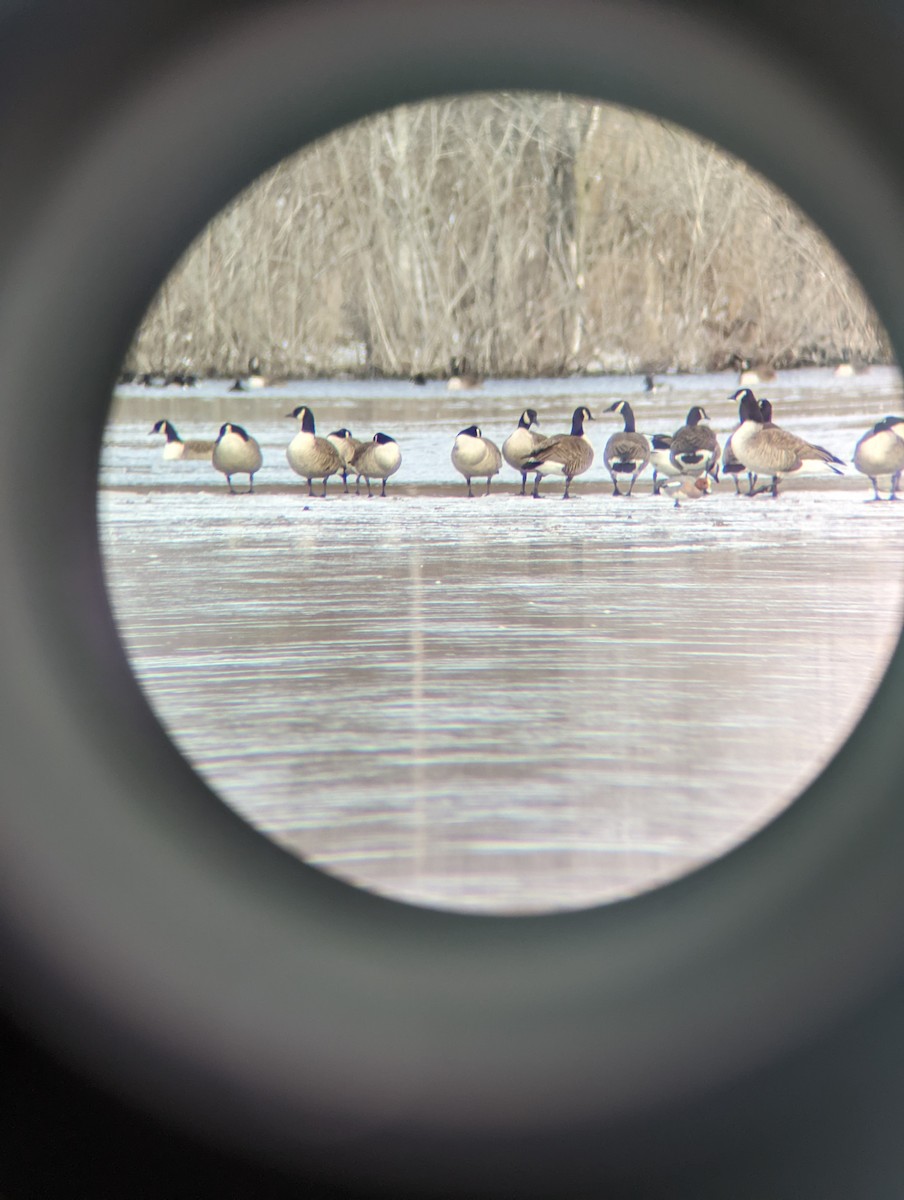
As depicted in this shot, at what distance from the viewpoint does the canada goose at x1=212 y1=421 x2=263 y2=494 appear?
2500mm

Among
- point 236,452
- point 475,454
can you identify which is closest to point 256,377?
point 236,452

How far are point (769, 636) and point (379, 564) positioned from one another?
0.91 meters

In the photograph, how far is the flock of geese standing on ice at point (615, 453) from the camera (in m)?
2.33

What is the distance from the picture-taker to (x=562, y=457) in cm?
236

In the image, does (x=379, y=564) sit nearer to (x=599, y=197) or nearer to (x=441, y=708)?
(x=441, y=708)

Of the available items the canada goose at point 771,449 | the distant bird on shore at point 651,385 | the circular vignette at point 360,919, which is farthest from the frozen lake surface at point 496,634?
the circular vignette at point 360,919

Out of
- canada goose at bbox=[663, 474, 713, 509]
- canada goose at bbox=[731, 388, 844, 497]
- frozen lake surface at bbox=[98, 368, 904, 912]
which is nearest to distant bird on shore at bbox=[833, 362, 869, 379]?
frozen lake surface at bbox=[98, 368, 904, 912]

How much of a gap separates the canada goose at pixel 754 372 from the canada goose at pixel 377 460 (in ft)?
3.02

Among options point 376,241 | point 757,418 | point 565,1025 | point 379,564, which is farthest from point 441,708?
point 565,1025

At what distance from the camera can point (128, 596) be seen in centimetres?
220

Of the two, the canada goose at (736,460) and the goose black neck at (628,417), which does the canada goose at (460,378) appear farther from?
the canada goose at (736,460)

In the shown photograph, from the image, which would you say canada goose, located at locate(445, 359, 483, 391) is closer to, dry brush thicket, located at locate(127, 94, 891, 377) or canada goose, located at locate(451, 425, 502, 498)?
dry brush thicket, located at locate(127, 94, 891, 377)

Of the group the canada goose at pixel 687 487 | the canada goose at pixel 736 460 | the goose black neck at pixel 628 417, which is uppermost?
the goose black neck at pixel 628 417

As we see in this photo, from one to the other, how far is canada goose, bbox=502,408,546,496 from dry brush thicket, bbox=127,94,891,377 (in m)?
0.18
